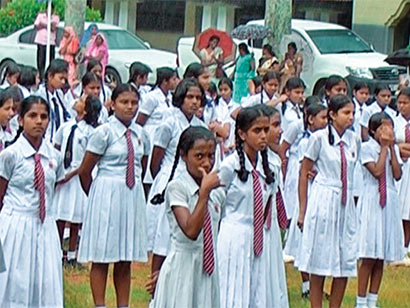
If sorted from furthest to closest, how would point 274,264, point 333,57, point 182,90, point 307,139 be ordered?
point 333,57 < point 307,139 < point 182,90 < point 274,264

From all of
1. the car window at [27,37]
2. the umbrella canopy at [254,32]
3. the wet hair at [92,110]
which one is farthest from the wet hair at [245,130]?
the car window at [27,37]

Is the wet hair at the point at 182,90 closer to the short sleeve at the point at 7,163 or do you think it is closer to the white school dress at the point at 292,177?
the short sleeve at the point at 7,163

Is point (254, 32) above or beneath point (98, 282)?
above

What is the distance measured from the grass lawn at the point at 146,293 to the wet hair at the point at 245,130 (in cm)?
269

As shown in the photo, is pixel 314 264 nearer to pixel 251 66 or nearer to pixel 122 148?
pixel 122 148

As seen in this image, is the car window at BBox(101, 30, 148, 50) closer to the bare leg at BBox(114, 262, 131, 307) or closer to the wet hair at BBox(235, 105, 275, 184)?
the bare leg at BBox(114, 262, 131, 307)

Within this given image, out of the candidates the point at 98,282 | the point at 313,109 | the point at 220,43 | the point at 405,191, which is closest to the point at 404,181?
the point at 405,191

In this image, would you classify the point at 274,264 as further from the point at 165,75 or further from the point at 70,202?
the point at 165,75

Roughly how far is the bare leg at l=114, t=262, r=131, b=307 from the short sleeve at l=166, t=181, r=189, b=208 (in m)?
2.47

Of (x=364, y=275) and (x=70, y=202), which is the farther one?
(x=70, y=202)

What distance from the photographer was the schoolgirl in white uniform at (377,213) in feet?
33.3

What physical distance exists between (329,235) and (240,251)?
1.62 m

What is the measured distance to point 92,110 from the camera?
35.3 feet

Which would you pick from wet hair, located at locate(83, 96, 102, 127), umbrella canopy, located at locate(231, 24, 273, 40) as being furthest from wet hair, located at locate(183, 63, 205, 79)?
umbrella canopy, located at locate(231, 24, 273, 40)
